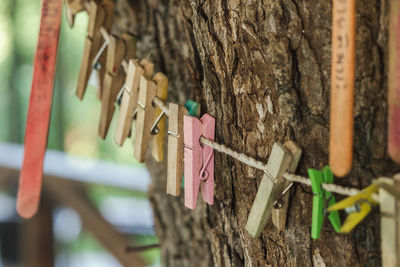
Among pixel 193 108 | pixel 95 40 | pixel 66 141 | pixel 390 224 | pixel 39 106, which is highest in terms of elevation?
pixel 66 141

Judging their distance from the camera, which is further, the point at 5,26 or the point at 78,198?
the point at 5,26

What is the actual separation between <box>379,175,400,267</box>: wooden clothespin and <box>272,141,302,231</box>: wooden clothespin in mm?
129

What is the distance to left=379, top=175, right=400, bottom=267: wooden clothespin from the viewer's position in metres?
0.72

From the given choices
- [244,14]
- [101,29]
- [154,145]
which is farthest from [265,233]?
[101,29]

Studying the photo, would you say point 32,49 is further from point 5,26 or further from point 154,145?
point 154,145

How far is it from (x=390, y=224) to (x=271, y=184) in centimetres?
18

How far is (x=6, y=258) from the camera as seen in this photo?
121 inches

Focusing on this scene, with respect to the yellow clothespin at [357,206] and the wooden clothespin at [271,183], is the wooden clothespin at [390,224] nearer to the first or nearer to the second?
the yellow clothespin at [357,206]

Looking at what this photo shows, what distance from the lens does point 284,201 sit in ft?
2.78

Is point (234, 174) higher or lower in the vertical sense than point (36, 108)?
lower

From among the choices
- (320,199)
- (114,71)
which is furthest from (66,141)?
(320,199)

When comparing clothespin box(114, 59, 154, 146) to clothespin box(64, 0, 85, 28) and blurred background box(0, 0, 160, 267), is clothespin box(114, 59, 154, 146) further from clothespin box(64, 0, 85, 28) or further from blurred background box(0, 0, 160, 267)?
blurred background box(0, 0, 160, 267)

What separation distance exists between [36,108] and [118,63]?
0.69ft

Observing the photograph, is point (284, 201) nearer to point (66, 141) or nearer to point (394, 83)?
point (394, 83)
